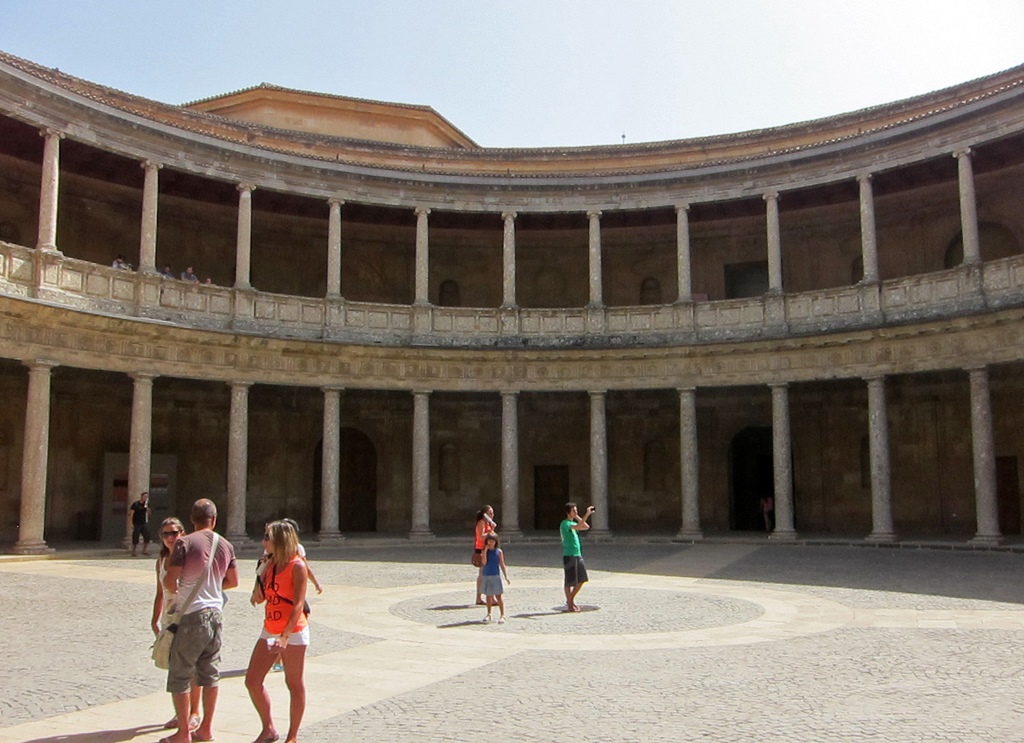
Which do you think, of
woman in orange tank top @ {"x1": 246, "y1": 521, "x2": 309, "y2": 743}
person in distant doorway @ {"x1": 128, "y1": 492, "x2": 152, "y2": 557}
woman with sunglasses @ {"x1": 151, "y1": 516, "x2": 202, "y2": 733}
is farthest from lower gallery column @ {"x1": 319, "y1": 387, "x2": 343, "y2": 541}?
woman in orange tank top @ {"x1": 246, "y1": 521, "x2": 309, "y2": 743}

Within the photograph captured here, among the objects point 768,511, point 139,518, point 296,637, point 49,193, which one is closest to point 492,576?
point 296,637

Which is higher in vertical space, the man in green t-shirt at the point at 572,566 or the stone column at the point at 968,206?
the stone column at the point at 968,206

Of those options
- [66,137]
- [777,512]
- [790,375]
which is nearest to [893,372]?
[790,375]

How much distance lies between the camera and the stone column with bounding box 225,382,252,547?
2387 cm

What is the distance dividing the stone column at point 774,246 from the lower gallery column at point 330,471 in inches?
485

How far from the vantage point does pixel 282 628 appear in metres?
6.47

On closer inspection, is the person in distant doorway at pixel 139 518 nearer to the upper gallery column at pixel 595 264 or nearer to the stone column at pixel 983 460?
the upper gallery column at pixel 595 264

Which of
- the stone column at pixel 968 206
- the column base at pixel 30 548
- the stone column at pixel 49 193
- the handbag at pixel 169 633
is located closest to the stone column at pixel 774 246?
the stone column at pixel 968 206

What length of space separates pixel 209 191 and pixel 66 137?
496cm

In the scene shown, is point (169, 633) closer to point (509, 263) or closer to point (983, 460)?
point (983, 460)

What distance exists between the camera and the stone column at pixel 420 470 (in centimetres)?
2612

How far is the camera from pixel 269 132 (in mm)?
28547

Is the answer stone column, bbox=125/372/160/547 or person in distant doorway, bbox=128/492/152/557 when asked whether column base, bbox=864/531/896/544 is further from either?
stone column, bbox=125/372/160/547

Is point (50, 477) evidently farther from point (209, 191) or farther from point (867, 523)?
point (867, 523)
